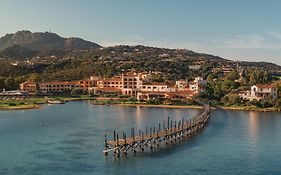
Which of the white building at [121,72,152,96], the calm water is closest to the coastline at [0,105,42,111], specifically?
the calm water

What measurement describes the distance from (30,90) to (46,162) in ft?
204

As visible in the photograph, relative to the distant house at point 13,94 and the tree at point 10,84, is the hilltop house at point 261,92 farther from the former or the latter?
the tree at point 10,84

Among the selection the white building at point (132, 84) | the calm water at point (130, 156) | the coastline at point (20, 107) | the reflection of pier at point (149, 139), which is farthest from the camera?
the white building at point (132, 84)

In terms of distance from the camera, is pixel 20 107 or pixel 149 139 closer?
pixel 149 139

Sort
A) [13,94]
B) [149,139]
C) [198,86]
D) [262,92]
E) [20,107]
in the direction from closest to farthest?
[149,139] < [20,107] < [262,92] < [13,94] < [198,86]

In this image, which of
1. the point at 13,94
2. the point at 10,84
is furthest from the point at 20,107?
the point at 10,84

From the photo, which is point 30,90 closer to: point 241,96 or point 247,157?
point 241,96

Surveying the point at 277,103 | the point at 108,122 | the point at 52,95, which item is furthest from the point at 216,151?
the point at 52,95

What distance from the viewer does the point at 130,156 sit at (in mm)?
34031

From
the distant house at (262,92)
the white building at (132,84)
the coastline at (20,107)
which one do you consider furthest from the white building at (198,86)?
the coastline at (20,107)

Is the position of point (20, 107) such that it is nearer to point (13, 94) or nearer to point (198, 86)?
point (13, 94)

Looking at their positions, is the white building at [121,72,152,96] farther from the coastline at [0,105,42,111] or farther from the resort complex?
the coastline at [0,105,42,111]

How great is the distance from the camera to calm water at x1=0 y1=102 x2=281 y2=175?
3041 centimetres

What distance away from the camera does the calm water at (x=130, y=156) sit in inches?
1197
